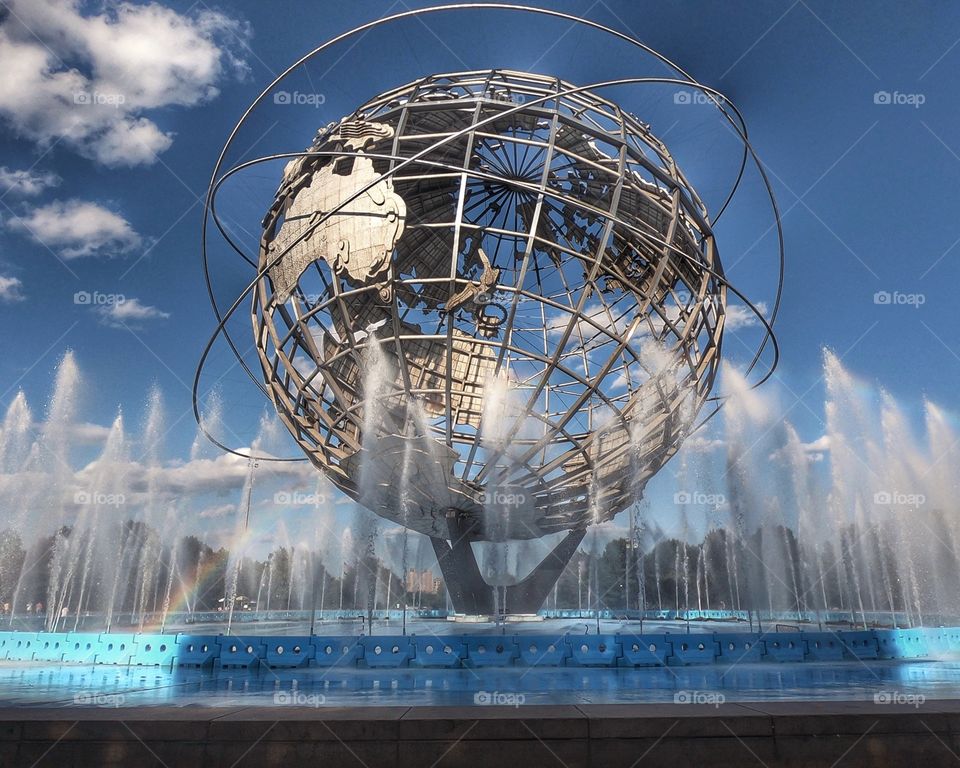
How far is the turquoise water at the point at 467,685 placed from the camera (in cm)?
656

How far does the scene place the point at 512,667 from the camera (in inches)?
408

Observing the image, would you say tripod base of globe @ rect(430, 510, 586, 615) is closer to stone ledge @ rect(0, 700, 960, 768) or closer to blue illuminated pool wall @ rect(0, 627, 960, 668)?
blue illuminated pool wall @ rect(0, 627, 960, 668)

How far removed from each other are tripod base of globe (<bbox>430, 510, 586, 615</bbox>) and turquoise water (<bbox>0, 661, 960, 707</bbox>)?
4.09 m

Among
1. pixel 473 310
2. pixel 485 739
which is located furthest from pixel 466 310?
→ pixel 485 739

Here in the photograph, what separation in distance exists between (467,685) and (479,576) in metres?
6.23

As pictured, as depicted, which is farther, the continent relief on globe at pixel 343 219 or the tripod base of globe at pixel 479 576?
the tripod base of globe at pixel 479 576

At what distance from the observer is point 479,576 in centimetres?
1428

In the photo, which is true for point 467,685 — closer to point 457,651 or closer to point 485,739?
point 457,651

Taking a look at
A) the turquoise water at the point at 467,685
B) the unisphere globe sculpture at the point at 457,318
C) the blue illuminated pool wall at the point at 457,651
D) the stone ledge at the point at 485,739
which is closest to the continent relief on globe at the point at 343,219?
the unisphere globe sculpture at the point at 457,318

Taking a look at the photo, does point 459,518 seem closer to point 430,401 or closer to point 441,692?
point 430,401

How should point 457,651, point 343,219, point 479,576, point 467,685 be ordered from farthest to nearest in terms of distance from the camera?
point 479,576, point 343,219, point 457,651, point 467,685

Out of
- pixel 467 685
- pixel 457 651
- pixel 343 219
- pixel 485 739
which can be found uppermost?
pixel 343 219

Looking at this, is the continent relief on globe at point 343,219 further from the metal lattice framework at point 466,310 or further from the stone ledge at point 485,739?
the stone ledge at point 485,739

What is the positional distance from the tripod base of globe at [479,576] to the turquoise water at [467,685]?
161 inches
